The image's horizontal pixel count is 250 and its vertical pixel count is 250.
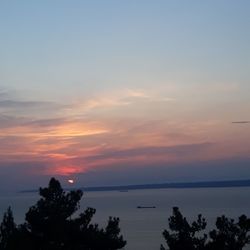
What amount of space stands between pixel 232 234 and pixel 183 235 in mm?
1923

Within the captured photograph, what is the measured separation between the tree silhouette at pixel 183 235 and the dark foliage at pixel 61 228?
80.1 inches

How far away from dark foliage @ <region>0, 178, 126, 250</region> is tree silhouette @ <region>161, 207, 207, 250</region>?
80.1 inches

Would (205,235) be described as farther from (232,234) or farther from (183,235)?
(232,234)

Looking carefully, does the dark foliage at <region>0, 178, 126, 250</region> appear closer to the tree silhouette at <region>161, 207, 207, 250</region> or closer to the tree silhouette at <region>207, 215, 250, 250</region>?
the tree silhouette at <region>161, 207, 207, 250</region>

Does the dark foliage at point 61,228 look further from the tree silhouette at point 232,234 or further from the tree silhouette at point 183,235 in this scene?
the tree silhouette at point 232,234

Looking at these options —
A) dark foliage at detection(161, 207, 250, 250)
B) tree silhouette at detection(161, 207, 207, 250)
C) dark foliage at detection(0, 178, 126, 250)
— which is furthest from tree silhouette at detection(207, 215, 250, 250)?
dark foliage at detection(0, 178, 126, 250)

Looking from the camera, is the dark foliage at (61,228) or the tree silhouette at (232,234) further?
the tree silhouette at (232,234)

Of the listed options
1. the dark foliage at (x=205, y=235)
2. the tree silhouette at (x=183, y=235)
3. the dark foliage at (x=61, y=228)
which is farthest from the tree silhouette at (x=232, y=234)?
the dark foliage at (x=61, y=228)

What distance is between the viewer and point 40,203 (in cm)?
2141

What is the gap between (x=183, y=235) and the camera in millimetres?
21219

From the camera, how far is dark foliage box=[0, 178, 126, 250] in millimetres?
20484

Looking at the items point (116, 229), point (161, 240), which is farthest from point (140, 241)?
point (116, 229)

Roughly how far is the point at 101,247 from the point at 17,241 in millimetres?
3918

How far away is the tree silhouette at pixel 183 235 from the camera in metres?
20.7
